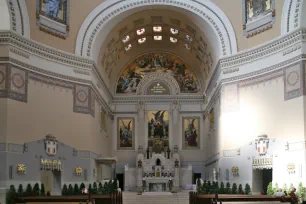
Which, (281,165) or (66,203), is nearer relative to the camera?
(66,203)

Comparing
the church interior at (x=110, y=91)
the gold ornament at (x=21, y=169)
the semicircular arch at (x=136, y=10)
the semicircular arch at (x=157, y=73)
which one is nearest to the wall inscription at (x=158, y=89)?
the semicircular arch at (x=157, y=73)

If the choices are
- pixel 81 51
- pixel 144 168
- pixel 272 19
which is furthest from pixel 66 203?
pixel 144 168

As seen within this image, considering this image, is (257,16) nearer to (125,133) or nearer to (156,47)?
(156,47)

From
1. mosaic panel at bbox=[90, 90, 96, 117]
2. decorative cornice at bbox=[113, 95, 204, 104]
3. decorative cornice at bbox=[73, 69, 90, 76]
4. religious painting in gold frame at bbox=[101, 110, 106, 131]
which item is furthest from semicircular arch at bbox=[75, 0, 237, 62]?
decorative cornice at bbox=[113, 95, 204, 104]

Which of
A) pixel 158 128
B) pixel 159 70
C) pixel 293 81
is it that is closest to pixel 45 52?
pixel 293 81

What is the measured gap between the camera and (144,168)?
37.5m

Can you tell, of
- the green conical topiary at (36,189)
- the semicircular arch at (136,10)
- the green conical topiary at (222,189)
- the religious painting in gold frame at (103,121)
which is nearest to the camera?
the green conical topiary at (36,189)

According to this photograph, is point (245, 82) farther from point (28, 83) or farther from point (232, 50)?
point (28, 83)

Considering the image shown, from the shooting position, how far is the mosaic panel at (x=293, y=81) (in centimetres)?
2361

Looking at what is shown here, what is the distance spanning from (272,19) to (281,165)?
7920 millimetres

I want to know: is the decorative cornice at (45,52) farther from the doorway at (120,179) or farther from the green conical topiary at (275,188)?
the green conical topiary at (275,188)

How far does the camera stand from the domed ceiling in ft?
108

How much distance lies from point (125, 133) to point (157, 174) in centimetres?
522

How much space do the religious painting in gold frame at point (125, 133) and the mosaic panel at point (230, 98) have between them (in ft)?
43.5
